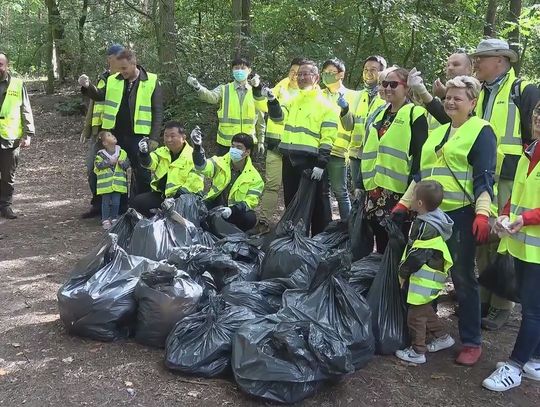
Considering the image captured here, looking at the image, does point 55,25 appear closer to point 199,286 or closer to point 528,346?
point 199,286

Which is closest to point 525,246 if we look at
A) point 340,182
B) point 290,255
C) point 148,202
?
point 290,255

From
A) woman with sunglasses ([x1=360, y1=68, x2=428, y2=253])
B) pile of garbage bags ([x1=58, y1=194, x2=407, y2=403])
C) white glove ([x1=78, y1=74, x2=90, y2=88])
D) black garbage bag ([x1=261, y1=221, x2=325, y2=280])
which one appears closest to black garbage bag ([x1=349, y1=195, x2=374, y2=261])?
pile of garbage bags ([x1=58, y1=194, x2=407, y2=403])

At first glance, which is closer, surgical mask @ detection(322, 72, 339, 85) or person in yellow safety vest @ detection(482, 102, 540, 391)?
person in yellow safety vest @ detection(482, 102, 540, 391)

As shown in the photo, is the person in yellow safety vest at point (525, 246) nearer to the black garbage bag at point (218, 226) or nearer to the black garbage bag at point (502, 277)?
the black garbage bag at point (502, 277)

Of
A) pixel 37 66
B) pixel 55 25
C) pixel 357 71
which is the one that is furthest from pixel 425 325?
pixel 37 66

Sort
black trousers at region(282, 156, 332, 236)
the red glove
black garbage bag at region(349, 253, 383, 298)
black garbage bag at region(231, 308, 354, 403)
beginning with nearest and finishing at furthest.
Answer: black garbage bag at region(231, 308, 354, 403) < the red glove < black garbage bag at region(349, 253, 383, 298) < black trousers at region(282, 156, 332, 236)

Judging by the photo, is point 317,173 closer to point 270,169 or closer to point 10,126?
point 270,169

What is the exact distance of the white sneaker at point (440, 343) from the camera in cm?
356

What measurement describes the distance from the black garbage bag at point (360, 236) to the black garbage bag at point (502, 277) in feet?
2.87

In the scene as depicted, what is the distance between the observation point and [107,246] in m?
3.64

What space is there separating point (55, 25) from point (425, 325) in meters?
13.3

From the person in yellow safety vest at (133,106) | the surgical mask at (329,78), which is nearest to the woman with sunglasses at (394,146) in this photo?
the surgical mask at (329,78)

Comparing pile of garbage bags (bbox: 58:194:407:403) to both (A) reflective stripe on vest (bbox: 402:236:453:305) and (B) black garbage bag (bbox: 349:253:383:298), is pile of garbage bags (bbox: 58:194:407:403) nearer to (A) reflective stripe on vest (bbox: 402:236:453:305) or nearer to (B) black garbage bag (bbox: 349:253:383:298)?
(B) black garbage bag (bbox: 349:253:383:298)

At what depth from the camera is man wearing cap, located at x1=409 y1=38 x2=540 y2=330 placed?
11.5 feet
